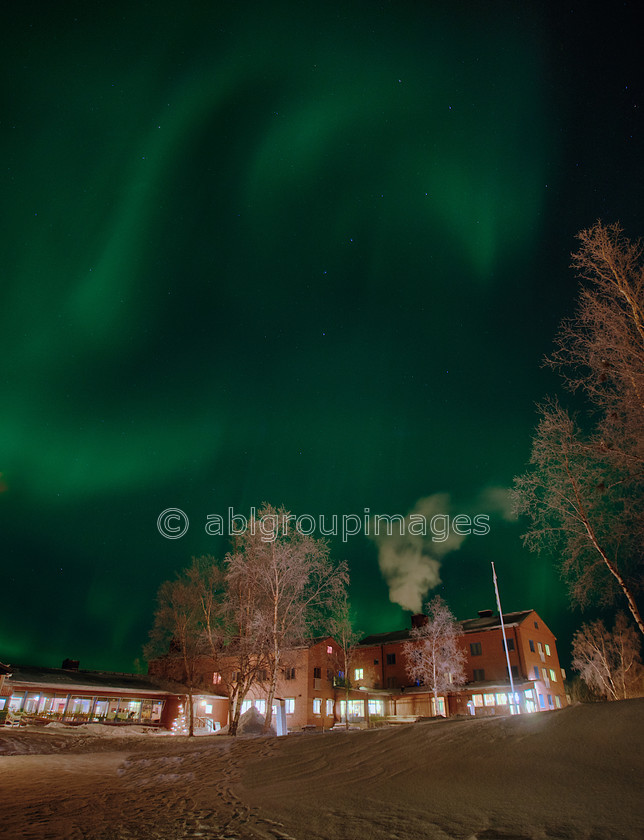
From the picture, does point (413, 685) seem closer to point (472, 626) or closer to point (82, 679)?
point (472, 626)

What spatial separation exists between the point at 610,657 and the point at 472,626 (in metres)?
12.6

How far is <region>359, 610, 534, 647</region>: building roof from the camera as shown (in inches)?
1874

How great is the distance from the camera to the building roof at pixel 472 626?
156ft

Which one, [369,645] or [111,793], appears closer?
[111,793]

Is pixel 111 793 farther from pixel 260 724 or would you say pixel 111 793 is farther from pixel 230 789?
pixel 260 724

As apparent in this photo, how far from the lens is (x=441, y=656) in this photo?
1800 inches

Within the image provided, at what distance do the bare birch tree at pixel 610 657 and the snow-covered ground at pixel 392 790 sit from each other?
40771 mm

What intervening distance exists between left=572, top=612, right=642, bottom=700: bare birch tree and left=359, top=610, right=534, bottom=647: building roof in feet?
18.2

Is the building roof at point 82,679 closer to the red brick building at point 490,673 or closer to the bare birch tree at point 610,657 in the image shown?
the red brick building at point 490,673

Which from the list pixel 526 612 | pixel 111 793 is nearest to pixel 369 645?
pixel 526 612

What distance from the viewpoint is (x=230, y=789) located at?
31.3ft

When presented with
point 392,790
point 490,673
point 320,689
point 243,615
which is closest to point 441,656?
point 490,673

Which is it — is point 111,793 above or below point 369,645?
below

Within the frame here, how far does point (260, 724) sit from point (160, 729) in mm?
15231
